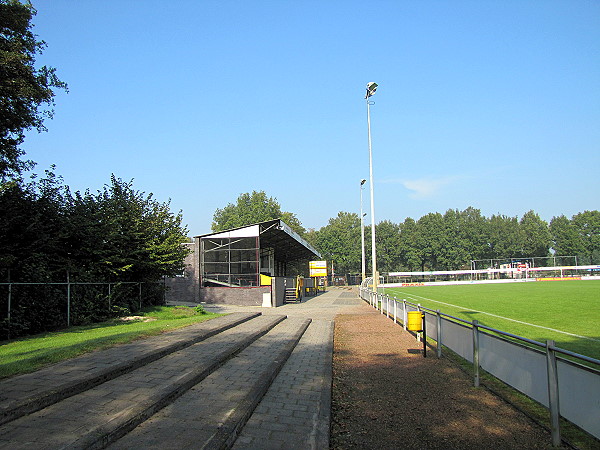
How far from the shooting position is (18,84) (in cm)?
1451

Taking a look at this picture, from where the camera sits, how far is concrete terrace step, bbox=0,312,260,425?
4656 mm

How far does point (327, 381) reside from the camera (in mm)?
7016

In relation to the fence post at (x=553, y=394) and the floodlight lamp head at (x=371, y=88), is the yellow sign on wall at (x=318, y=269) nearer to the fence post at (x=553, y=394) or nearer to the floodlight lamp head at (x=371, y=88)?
the floodlight lamp head at (x=371, y=88)

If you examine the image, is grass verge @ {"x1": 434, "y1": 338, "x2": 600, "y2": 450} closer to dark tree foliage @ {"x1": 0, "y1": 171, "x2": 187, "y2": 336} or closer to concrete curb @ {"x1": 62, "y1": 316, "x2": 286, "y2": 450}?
concrete curb @ {"x1": 62, "y1": 316, "x2": 286, "y2": 450}

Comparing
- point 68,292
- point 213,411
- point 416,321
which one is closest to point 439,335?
point 416,321

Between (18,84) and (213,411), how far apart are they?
575 inches

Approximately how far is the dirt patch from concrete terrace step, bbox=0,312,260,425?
127 inches

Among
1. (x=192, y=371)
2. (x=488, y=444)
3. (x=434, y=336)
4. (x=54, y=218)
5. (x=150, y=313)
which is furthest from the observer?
(x=150, y=313)

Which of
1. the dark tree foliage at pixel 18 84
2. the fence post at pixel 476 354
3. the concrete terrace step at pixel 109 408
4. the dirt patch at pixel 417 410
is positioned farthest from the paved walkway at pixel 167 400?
the dark tree foliage at pixel 18 84

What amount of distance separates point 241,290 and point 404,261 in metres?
77.7

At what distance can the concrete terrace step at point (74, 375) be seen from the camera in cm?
466

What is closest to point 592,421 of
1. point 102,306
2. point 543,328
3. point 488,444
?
point 488,444

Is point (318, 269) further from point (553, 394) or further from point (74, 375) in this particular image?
point (553, 394)

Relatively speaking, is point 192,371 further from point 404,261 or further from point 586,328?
point 404,261
